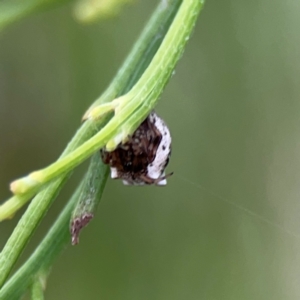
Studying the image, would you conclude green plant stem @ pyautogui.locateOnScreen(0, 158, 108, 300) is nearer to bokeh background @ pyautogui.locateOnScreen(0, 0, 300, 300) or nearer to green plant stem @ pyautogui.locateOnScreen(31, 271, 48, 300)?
green plant stem @ pyautogui.locateOnScreen(31, 271, 48, 300)

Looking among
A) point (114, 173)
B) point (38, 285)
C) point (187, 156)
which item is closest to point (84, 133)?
point (114, 173)

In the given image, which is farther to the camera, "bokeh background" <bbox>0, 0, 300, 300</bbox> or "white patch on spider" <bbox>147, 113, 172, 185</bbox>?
"bokeh background" <bbox>0, 0, 300, 300</bbox>

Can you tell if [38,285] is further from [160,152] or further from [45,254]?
[160,152]

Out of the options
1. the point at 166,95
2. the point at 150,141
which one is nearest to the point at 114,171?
the point at 150,141

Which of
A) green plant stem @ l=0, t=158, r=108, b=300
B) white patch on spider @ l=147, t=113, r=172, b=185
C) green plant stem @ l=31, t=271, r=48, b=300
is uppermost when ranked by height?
white patch on spider @ l=147, t=113, r=172, b=185

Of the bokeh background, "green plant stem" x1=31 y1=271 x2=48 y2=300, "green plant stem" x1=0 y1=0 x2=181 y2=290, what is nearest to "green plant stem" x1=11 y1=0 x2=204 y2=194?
"green plant stem" x1=0 y1=0 x2=181 y2=290

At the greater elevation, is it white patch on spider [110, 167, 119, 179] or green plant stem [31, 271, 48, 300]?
white patch on spider [110, 167, 119, 179]
